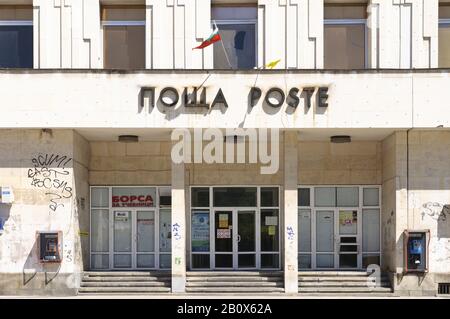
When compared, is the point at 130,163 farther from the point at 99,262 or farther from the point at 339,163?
the point at 339,163

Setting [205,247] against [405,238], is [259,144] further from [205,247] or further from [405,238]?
[405,238]

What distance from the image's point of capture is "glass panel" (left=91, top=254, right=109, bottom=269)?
20.8 metres

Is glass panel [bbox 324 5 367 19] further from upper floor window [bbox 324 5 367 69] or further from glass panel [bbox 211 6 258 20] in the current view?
glass panel [bbox 211 6 258 20]

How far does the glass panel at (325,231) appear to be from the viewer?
21.0 m

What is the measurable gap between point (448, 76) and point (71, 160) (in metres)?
10.5

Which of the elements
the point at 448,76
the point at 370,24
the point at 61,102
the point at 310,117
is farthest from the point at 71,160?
the point at 448,76

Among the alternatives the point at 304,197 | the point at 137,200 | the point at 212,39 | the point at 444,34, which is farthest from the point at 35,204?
the point at 444,34

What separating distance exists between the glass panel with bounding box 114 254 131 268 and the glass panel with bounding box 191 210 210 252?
2.07m

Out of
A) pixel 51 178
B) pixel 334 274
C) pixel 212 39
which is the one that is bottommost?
pixel 334 274

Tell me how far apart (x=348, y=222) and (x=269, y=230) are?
2.49 m

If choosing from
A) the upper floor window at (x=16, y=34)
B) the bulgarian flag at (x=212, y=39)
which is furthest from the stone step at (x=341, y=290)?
the upper floor window at (x=16, y=34)

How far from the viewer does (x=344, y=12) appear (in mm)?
19484

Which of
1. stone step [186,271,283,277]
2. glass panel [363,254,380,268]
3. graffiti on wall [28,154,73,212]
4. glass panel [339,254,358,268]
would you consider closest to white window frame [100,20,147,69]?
graffiti on wall [28,154,73,212]

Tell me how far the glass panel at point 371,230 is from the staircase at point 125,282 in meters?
6.25
